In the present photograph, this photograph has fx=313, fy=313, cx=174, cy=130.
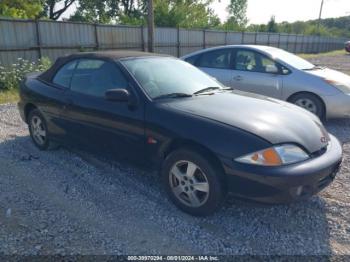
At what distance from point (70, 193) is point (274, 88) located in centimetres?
438

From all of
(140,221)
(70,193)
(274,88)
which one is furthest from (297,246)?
(274,88)

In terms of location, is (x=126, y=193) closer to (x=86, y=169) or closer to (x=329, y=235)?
(x=86, y=169)

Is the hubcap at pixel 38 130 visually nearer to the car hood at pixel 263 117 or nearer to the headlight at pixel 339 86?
the car hood at pixel 263 117

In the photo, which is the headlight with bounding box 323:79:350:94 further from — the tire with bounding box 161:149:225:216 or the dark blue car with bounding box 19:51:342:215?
the tire with bounding box 161:149:225:216

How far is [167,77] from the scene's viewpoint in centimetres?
358

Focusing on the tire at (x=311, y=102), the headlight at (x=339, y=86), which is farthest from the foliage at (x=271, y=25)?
the tire at (x=311, y=102)

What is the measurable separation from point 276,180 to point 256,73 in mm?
4191

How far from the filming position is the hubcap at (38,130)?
4.54m

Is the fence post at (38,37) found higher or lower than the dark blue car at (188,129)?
higher

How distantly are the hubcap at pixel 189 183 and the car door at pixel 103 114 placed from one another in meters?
0.48

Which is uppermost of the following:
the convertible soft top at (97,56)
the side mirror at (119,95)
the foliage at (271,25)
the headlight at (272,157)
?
the foliage at (271,25)

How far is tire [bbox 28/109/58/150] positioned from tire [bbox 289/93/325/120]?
4428mm

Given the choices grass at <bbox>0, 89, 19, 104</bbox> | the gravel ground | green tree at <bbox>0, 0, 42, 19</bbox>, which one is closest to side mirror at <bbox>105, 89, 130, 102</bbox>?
the gravel ground

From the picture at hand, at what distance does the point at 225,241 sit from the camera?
8.71ft
